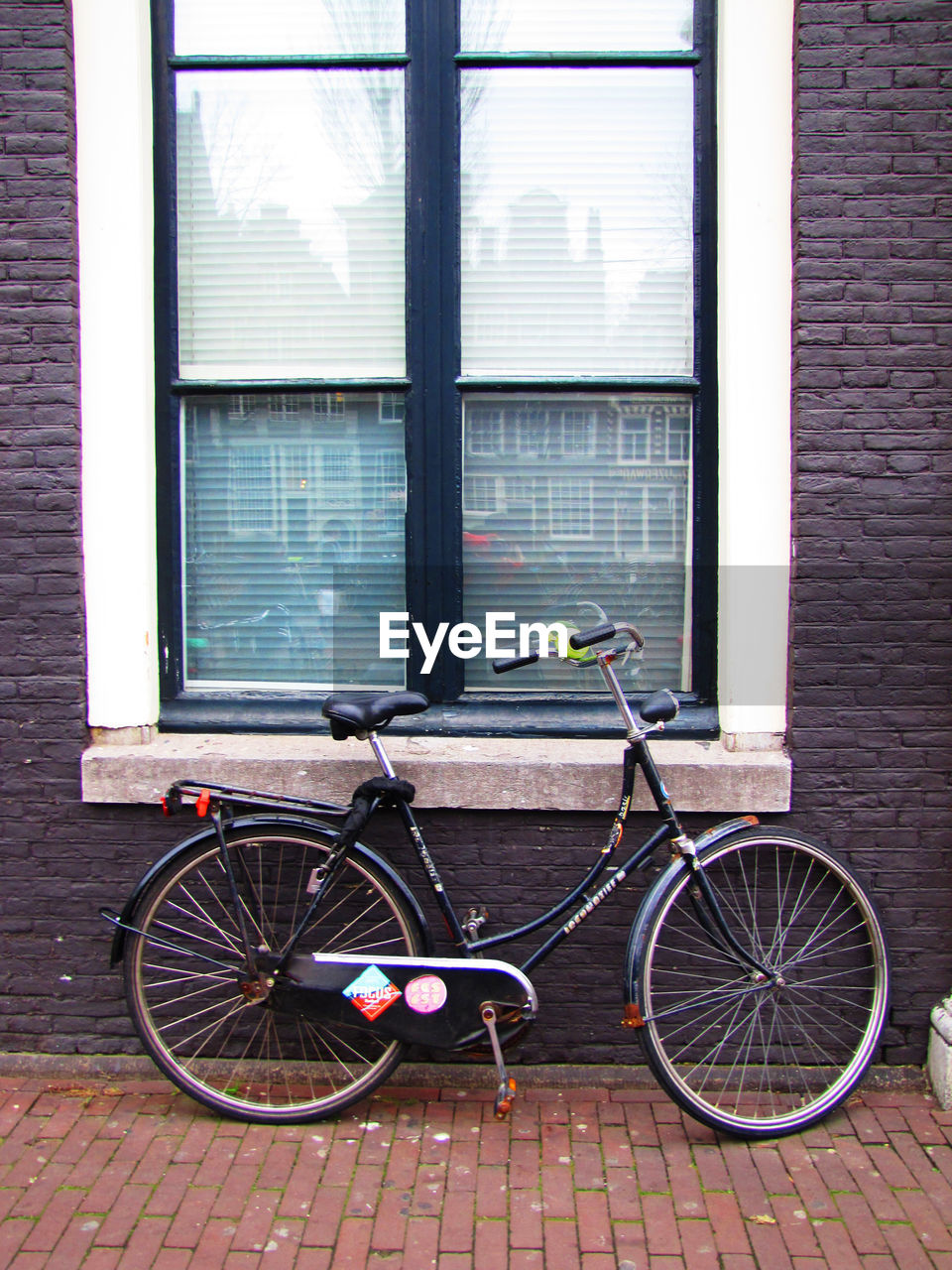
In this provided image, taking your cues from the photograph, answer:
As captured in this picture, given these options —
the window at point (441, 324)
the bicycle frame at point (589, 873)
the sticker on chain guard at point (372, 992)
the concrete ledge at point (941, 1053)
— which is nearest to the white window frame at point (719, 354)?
the window at point (441, 324)

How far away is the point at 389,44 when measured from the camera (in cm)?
400

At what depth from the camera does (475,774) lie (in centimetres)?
376

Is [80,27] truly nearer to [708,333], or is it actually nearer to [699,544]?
[708,333]

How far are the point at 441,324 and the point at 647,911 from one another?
2225 mm

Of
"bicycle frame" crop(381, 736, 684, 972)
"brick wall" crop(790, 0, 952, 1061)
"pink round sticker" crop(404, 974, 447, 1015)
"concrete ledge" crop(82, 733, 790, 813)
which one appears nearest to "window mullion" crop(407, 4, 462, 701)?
"concrete ledge" crop(82, 733, 790, 813)

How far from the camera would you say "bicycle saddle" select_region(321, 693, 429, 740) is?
349 centimetres

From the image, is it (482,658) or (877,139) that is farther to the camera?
(482,658)

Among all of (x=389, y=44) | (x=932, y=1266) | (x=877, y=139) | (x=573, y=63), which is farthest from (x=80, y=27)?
(x=932, y=1266)

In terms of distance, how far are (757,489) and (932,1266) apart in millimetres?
2383

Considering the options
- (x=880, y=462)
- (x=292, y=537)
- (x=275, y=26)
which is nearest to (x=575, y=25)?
(x=275, y=26)

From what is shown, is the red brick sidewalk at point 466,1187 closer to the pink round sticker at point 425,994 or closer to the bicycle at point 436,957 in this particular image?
the bicycle at point 436,957

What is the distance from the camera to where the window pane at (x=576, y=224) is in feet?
13.1

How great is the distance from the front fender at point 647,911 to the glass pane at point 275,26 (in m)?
3.11

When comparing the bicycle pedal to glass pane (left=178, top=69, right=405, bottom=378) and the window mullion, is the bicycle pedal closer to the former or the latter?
the window mullion
